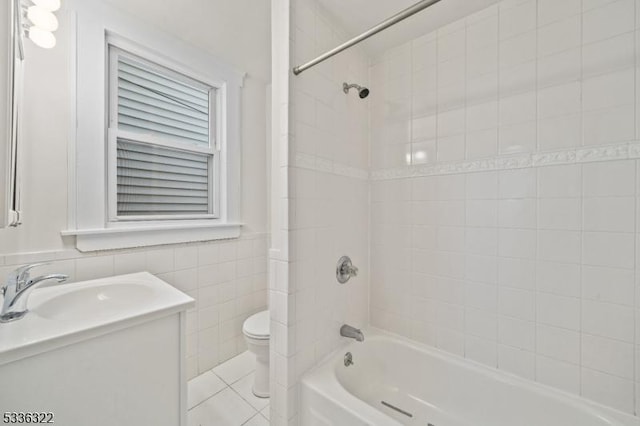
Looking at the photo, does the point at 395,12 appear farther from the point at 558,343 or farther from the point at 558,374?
the point at 558,374

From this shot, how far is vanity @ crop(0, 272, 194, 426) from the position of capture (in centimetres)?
74

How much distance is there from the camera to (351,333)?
1462 mm

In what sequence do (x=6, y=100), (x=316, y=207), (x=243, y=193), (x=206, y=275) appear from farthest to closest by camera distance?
(x=243, y=193) → (x=206, y=275) → (x=316, y=207) → (x=6, y=100)

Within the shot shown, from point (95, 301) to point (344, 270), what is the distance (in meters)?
1.26

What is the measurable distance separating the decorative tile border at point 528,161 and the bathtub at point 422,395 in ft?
3.48

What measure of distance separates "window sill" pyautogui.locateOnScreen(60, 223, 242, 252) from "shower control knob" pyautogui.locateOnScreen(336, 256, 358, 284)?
37.7 inches

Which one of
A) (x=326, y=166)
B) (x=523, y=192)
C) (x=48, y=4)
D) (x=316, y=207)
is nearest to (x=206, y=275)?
(x=316, y=207)

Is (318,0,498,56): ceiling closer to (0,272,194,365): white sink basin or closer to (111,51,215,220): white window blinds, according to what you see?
(111,51,215,220): white window blinds

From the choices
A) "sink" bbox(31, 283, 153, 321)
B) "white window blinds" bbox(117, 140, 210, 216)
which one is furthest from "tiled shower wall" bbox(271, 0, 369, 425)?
"white window blinds" bbox(117, 140, 210, 216)

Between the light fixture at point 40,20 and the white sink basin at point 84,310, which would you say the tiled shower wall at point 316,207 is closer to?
the white sink basin at point 84,310

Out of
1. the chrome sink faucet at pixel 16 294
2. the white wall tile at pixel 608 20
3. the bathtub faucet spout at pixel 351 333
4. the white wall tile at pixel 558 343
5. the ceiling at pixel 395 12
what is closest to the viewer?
the chrome sink faucet at pixel 16 294

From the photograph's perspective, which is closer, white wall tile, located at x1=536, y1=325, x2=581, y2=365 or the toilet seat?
white wall tile, located at x1=536, y1=325, x2=581, y2=365

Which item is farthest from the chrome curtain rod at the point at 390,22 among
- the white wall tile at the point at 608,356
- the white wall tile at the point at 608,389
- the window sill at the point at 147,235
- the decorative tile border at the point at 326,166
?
the white wall tile at the point at 608,389

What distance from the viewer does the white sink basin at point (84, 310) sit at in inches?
29.6
